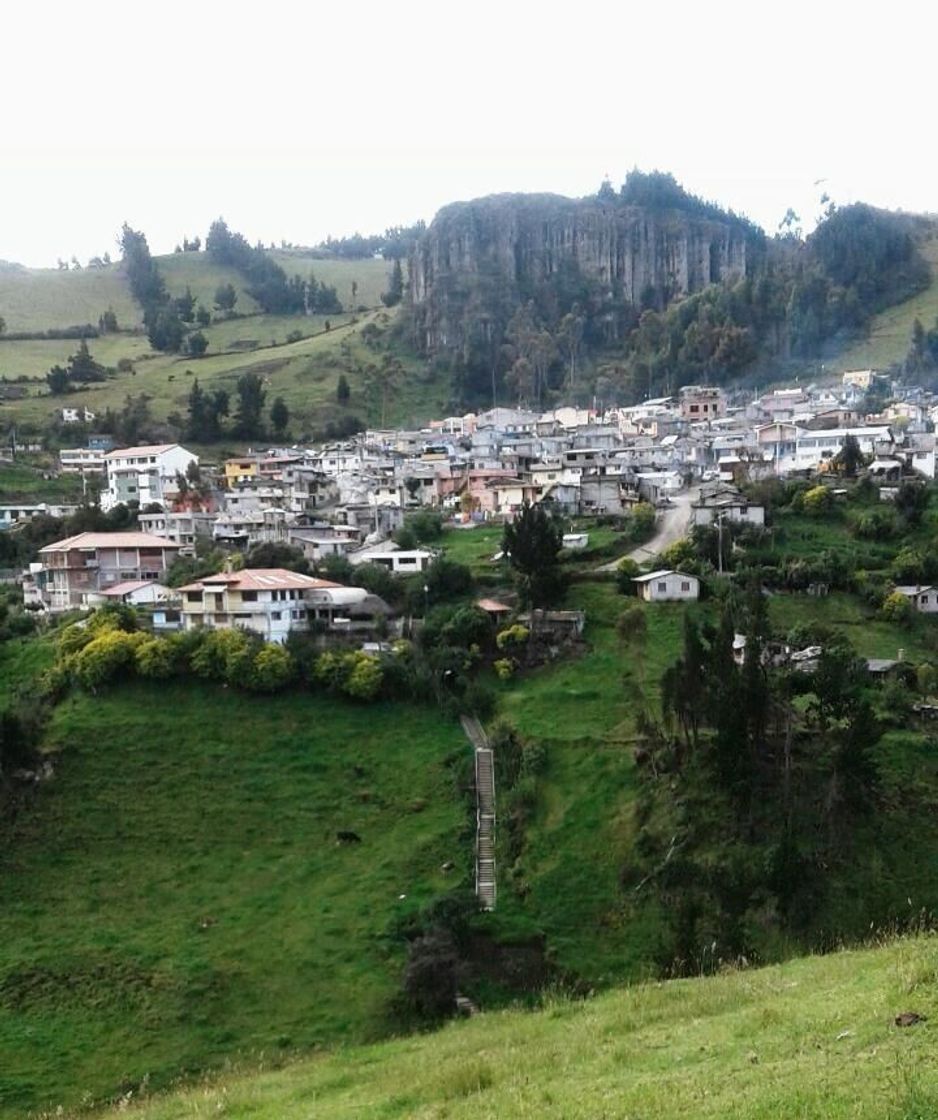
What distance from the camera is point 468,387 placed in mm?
102312

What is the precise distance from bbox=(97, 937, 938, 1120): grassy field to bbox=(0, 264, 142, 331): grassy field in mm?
114045

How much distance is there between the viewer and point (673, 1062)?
961cm

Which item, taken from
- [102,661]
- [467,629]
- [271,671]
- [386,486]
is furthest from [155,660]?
[386,486]

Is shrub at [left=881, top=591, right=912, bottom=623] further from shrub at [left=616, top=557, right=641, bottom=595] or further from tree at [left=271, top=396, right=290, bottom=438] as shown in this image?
tree at [left=271, top=396, right=290, bottom=438]

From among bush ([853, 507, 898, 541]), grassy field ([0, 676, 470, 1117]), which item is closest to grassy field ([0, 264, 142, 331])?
bush ([853, 507, 898, 541])

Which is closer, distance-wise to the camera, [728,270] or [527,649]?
[527,649]

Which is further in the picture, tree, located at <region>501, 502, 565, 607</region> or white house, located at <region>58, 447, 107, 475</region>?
white house, located at <region>58, 447, 107, 475</region>

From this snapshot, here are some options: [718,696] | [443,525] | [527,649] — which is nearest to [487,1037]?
[718,696]

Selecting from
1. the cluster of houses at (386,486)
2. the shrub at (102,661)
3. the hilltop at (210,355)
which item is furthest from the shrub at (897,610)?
the hilltop at (210,355)

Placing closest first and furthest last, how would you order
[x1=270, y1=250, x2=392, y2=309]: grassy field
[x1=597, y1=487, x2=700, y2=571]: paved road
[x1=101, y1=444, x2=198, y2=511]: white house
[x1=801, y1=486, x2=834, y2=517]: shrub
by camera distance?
[x1=597, y1=487, x2=700, y2=571]: paved road
[x1=801, y1=486, x2=834, y2=517]: shrub
[x1=101, y1=444, x2=198, y2=511]: white house
[x1=270, y1=250, x2=392, y2=309]: grassy field

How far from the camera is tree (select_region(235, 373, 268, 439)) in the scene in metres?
76.9

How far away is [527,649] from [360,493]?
24.6 m

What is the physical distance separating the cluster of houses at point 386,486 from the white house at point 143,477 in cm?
9

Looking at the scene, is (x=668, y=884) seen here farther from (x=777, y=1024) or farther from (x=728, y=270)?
(x=728, y=270)
